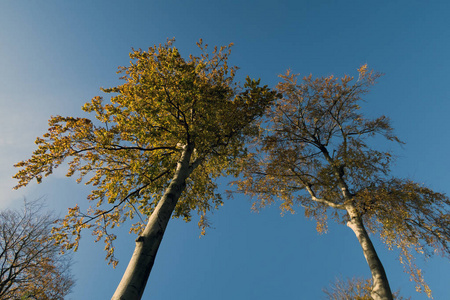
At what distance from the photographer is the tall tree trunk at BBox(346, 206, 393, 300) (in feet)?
18.8

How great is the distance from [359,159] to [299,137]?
3.00 metres

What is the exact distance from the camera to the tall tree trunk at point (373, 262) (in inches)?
226

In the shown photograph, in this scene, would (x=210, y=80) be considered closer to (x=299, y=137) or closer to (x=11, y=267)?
(x=299, y=137)

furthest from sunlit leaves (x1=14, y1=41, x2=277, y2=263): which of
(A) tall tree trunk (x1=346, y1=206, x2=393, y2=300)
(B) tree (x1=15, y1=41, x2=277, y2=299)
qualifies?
(A) tall tree trunk (x1=346, y1=206, x2=393, y2=300)

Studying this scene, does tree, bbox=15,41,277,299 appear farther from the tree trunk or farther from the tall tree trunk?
the tall tree trunk

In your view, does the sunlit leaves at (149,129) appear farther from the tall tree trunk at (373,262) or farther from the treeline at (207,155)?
the tall tree trunk at (373,262)

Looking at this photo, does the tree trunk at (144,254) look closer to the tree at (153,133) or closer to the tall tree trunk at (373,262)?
the tree at (153,133)

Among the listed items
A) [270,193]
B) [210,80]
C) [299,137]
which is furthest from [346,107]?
[210,80]

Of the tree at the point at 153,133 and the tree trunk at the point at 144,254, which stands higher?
the tree at the point at 153,133

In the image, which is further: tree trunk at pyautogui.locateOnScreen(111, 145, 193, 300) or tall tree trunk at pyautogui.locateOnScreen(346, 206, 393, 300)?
tall tree trunk at pyautogui.locateOnScreen(346, 206, 393, 300)

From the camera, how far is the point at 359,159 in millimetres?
8609

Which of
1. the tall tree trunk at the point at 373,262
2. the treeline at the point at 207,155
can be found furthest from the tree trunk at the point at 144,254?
the tall tree trunk at the point at 373,262

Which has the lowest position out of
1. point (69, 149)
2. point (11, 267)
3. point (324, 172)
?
point (11, 267)

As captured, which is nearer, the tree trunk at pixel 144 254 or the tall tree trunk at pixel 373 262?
the tree trunk at pixel 144 254
